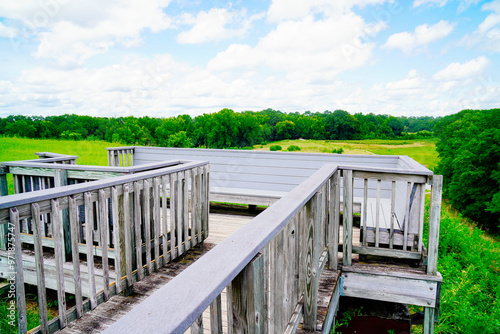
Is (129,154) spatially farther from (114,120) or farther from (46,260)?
(114,120)

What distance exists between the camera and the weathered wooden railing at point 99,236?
1551mm

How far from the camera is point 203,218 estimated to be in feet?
11.1

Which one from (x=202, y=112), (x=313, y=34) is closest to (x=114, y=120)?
(x=202, y=112)

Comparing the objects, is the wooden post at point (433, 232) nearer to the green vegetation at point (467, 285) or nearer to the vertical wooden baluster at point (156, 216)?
the green vegetation at point (467, 285)

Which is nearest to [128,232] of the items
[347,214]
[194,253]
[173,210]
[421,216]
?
[173,210]

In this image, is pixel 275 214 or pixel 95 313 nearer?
pixel 275 214

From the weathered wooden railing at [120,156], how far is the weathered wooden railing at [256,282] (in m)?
5.10

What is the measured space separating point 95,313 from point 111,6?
24.2 feet

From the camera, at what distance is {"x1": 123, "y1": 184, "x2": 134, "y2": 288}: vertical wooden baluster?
7.16ft

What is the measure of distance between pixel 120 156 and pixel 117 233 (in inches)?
192

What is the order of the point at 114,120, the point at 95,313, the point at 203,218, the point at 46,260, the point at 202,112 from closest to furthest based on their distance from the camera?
1. the point at 95,313
2. the point at 46,260
3. the point at 203,218
4. the point at 114,120
5. the point at 202,112

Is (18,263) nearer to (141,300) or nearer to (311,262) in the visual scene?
(141,300)

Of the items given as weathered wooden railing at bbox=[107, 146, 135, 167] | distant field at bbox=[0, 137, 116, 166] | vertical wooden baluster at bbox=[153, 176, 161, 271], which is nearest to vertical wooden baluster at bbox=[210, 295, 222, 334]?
vertical wooden baluster at bbox=[153, 176, 161, 271]

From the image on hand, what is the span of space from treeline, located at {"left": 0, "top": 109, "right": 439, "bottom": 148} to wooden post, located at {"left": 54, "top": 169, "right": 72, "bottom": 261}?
12.2 meters
